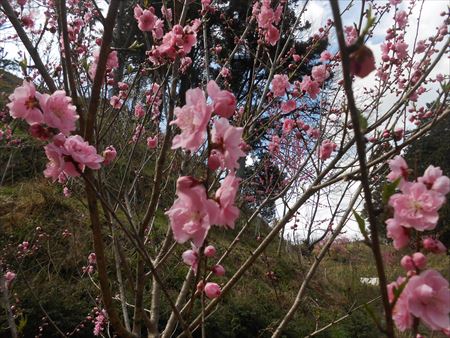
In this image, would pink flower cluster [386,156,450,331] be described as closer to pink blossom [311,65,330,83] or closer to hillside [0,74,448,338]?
pink blossom [311,65,330,83]

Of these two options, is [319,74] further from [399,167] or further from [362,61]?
[362,61]

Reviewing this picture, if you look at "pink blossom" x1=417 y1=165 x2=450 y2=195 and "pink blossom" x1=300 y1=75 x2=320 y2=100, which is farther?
"pink blossom" x1=300 y1=75 x2=320 y2=100

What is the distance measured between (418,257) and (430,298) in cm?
9

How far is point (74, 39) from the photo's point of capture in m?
2.90

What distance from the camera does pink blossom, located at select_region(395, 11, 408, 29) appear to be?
11.0ft

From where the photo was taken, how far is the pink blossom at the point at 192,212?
3.34 feet

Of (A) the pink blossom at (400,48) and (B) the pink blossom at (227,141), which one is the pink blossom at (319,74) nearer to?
(A) the pink blossom at (400,48)

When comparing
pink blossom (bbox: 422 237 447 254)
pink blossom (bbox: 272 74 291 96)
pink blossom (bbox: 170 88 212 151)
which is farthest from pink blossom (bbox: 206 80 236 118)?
pink blossom (bbox: 272 74 291 96)

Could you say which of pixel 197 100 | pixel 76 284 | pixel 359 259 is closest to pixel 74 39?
pixel 197 100

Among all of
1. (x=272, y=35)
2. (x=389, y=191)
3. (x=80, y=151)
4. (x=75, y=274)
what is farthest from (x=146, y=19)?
(x=75, y=274)

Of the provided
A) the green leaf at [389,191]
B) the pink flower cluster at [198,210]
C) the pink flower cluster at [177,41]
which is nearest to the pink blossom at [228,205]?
the pink flower cluster at [198,210]

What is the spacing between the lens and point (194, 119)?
107cm

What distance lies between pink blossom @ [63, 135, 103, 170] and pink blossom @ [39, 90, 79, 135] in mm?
51

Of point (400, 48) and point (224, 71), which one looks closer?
point (400, 48)
